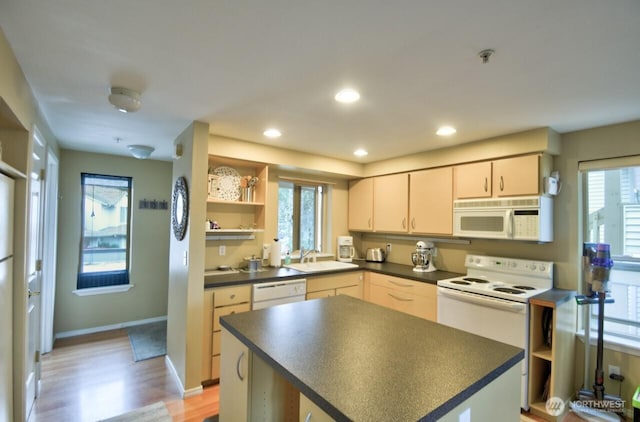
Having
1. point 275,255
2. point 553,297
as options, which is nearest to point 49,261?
point 275,255

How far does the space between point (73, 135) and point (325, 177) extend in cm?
289

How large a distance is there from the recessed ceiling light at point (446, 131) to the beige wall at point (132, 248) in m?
3.72

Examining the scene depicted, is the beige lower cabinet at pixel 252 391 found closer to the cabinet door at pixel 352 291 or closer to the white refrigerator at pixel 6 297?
the white refrigerator at pixel 6 297

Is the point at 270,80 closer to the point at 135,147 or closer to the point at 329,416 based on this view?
the point at 329,416

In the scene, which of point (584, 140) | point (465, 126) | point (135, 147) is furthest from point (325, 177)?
point (584, 140)

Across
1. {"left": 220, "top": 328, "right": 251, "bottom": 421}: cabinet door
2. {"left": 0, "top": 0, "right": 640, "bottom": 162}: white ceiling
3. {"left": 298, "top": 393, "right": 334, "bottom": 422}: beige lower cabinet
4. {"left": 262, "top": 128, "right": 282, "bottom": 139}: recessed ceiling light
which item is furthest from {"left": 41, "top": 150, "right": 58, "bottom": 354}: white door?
{"left": 298, "top": 393, "right": 334, "bottom": 422}: beige lower cabinet

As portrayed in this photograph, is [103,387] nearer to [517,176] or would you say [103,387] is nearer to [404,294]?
[404,294]

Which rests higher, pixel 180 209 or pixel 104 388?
pixel 180 209

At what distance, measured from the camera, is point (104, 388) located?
2646 millimetres

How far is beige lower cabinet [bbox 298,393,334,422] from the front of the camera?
959 mm

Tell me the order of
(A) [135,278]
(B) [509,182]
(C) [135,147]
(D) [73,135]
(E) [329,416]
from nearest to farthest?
1. (E) [329,416]
2. (B) [509,182]
3. (D) [73,135]
4. (C) [135,147]
5. (A) [135,278]

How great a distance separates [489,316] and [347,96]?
83.2 inches

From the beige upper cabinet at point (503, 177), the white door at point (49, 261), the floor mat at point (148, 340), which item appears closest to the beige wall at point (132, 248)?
the floor mat at point (148, 340)

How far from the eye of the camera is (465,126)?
2.58 meters
